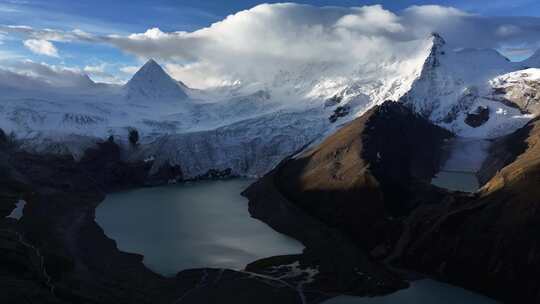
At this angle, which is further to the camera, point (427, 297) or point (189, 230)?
point (189, 230)

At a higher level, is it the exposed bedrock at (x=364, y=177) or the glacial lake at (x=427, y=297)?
the exposed bedrock at (x=364, y=177)

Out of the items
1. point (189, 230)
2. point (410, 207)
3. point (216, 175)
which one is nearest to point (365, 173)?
Answer: point (410, 207)

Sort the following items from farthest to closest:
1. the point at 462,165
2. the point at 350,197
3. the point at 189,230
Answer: the point at 462,165 < the point at 350,197 < the point at 189,230

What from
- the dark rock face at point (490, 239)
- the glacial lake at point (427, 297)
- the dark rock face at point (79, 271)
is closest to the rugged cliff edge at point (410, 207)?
the dark rock face at point (490, 239)

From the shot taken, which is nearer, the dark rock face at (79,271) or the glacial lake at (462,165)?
the dark rock face at (79,271)

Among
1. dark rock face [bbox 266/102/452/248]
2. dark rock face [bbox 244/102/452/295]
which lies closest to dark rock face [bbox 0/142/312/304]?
dark rock face [bbox 244/102/452/295]

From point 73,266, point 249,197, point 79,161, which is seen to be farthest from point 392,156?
point 79,161

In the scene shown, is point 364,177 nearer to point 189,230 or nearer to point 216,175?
point 189,230

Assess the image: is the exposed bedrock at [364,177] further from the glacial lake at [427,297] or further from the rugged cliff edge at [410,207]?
the glacial lake at [427,297]

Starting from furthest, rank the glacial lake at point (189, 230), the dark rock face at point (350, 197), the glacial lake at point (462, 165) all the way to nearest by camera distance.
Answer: the glacial lake at point (462, 165) < the glacial lake at point (189, 230) < the dark rock face at point (350, 197)
